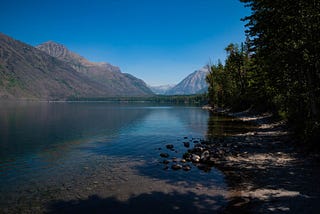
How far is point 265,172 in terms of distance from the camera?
1616 cm

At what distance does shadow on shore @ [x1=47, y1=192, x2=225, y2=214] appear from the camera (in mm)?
12086

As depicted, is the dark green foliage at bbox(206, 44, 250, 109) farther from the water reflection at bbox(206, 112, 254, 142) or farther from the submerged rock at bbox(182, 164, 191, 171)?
the submerged rock at bbox(182, 164, 191, 171)

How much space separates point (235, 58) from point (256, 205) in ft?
226

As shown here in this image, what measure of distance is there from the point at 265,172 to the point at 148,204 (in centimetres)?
927

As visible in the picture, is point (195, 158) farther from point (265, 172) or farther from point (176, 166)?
point (265, 172)

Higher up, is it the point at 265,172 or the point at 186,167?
the point at 265,172

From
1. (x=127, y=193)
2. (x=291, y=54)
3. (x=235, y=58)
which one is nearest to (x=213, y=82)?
(x=235, y=58)

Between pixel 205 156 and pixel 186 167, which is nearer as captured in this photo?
pixel 186 167

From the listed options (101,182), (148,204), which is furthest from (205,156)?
(101,182)

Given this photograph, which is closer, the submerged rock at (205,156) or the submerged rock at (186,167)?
the submerged rock at (186,167)

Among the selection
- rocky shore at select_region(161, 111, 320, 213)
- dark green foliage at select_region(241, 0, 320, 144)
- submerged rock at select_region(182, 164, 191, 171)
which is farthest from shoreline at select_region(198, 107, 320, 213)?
dark green foliage at select_region(241, 0, 320, 144)

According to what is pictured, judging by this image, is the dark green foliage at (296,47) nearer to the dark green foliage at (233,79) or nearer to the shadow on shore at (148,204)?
the shadow on shore at (148,204)

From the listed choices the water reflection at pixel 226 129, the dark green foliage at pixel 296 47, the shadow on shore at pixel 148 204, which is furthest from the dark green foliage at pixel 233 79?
the shadow on shore at pixel 148 204

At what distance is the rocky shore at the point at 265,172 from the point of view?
11331 millimetres
